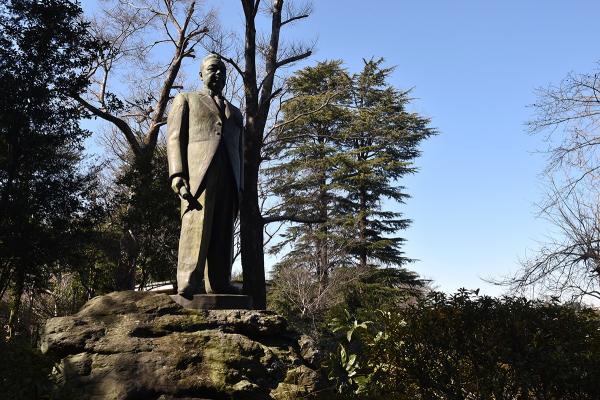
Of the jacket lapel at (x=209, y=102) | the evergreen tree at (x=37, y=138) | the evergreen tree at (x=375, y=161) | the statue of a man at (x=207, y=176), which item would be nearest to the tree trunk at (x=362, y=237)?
the evergreen tree at (x=375, y=161)

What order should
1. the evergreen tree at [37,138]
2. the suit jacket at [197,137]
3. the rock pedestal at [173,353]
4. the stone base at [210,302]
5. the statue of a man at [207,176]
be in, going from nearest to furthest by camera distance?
the rock pedestal at [173,353] < the stone base at [210,302] < the statue of a man at [207,176] < the suit jacket at [197,137] < the evergreen tree at [37,138]

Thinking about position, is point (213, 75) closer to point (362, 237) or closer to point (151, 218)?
point (151, 218)

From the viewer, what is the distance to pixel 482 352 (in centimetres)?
495

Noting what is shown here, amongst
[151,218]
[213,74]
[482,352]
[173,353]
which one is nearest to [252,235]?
[151,218]

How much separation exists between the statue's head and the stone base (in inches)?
86.9

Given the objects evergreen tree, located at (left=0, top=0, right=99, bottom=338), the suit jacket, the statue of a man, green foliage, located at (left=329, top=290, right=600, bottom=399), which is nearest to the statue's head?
the statue of a man

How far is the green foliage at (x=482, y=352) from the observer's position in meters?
4.67

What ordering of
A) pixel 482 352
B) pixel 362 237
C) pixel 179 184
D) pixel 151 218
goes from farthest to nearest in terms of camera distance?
pixel 362 237 → pixel 151 218 → pixel 179 184 → pixel 482 352

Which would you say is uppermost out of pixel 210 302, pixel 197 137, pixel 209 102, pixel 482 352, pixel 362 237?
pixel 362 237

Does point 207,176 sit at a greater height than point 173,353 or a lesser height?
greater

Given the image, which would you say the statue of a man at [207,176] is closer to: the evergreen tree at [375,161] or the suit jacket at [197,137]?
the suit jacket at [197,137]

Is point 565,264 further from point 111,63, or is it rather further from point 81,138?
point 111,63

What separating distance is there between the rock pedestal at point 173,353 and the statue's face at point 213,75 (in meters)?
2.28

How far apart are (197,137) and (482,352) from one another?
3.42 m
